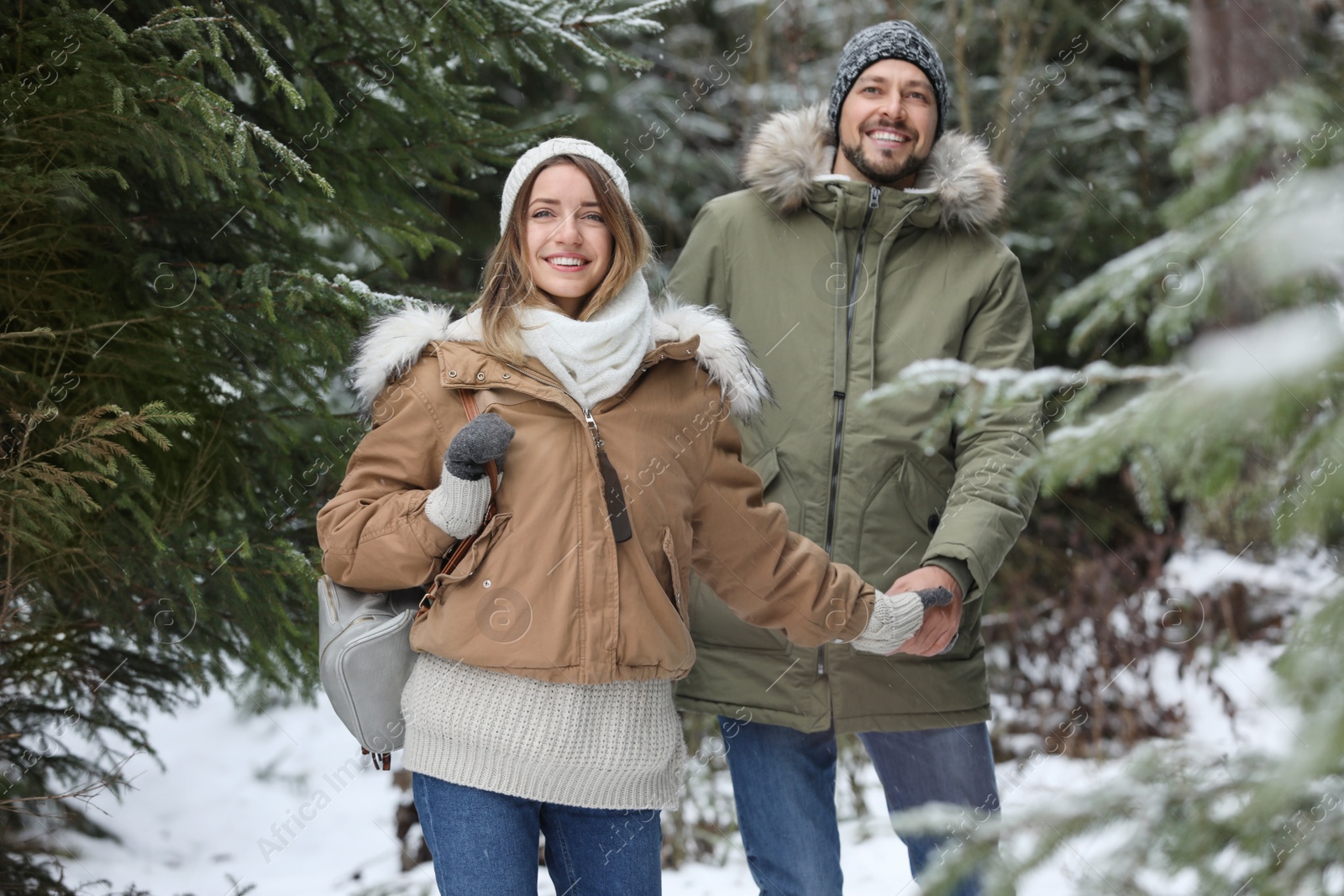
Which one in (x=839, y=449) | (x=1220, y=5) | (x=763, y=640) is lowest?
(x=763, y=640)

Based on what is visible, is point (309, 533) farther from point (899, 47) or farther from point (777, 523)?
point (899, 47)

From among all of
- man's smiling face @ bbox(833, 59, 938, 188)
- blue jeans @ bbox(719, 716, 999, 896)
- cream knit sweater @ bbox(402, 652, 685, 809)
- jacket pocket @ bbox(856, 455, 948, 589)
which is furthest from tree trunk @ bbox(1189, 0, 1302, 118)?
cream knit sweater @ bbox(402, 652, 685, 809)

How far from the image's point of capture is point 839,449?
2756 millimetres

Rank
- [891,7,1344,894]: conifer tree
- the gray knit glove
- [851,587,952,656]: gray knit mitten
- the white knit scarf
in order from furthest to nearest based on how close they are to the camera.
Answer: [851,587,952,656]: gray knit mitten, the white knit scarf, the gray knit glove, [891,7,1344,894]: conifer tree

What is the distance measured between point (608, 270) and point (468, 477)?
61 centimetres

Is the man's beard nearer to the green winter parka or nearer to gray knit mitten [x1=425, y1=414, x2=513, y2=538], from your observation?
the green winter parka

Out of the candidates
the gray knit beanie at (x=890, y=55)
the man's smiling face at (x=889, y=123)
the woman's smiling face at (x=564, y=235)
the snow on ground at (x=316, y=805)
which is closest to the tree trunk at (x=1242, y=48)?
the snow on ground at (x=316, y=805)

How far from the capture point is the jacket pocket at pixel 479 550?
82.6 inches

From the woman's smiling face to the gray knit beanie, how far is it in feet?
3.29

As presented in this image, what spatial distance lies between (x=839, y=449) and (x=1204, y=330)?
475 cm

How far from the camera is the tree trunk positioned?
5.54 m

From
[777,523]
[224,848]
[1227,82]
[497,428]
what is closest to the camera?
[497,428]

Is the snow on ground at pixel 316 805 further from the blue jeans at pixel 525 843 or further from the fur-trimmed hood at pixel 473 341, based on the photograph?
the fur-trimmed hood at pixel 473 341

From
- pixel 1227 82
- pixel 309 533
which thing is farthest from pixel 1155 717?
pixel 309 533
